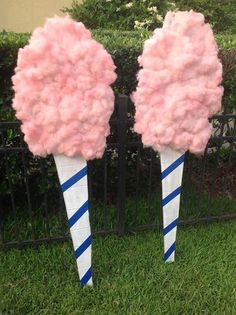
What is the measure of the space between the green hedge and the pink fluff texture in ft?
2.81

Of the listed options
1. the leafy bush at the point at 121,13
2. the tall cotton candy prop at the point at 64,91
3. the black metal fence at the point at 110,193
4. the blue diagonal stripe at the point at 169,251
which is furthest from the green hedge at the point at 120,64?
the leafy bush at the point at 121,13

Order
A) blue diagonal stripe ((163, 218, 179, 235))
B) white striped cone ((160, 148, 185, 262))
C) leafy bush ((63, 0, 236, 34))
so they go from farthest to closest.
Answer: leafy bush ((63, 0, 236, 34)) < blue diagonal stripe ((163, 218, 179, 235)) < white striped cone ((160, 148, 185, 262))

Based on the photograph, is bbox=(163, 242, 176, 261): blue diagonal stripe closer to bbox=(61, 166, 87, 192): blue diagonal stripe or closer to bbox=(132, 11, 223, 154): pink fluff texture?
bbox=(132, 11, 223, 154): pink fluff texture

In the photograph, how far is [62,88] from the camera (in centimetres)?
262

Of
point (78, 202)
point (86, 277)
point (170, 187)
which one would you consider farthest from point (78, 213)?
point (170, 187)

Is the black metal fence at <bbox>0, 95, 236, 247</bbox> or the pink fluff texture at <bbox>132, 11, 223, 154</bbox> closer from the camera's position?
the pink fluff texture at <bbox>132, 11, 223, 154</bbox>

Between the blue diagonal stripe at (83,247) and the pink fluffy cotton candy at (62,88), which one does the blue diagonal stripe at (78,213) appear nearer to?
the blue diagonal stripe at (83,247)

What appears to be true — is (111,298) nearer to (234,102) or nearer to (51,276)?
(51,276)

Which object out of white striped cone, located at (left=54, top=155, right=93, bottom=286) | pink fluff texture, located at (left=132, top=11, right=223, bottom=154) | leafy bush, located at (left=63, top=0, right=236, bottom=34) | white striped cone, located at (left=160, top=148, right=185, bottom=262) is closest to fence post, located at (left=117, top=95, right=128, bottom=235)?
pink fluff texture, located at (left=132, top=11, right=223, bottom=154)

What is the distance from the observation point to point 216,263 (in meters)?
3.45

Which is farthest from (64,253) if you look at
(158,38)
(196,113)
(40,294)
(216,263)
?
(158,38)

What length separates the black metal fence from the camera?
345cm

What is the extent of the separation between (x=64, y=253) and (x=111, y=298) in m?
0.60

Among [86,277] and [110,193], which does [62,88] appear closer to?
[86,277]
